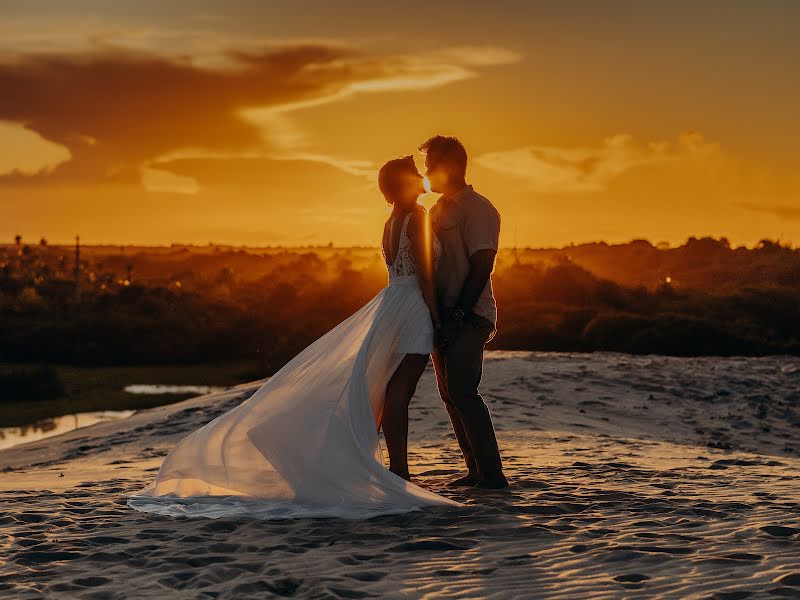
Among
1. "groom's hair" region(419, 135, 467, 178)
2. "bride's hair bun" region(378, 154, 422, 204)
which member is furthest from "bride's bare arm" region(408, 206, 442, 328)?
"groom's hair" region(419, 135, 467, 178)

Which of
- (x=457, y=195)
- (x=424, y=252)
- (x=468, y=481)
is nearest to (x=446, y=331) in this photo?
(x=424, y=252)

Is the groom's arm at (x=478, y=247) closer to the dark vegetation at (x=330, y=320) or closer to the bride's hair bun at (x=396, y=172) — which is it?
the bride's hair bun at (x=396, y=172)

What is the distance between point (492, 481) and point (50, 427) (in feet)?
44.9

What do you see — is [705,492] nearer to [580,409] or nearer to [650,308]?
[580,409]

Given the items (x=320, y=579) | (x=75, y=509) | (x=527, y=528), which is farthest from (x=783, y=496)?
(x=75, y=509)

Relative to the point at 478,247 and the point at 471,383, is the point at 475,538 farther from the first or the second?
the point at 478,247

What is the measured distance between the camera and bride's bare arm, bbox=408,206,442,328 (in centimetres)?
721

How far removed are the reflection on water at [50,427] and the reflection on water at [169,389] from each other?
3844 millimetres

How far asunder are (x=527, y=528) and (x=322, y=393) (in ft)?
5.57

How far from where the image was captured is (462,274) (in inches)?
290

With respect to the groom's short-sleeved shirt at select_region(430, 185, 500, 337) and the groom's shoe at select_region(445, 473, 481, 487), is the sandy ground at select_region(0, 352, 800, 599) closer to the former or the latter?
the groom's shoe at select_region(445, 473, 481, 487)

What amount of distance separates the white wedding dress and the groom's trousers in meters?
0.25

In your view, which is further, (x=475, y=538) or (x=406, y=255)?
(x=406, y=255)

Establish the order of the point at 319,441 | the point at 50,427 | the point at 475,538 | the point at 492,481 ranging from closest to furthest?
A: the point at 475,538 → the point at 319,441 → the point at 492,481 → the point at 50,427
